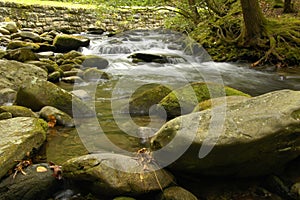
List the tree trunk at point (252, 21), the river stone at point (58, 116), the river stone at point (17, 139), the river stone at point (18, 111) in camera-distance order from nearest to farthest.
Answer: the river stone at point (17, 139) < the river stone at point (18, 111) < the river stone at point (58, 116) < the tree trunk at point (252, 21)

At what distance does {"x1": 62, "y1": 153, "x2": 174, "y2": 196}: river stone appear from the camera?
8.60 ft

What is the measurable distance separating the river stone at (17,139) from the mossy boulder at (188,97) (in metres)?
1.93

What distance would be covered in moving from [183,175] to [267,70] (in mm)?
6883

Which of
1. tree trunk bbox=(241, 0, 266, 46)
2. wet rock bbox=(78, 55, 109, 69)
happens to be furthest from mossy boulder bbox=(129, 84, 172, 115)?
tree trunk bbox=(241, 0, 266, 46)

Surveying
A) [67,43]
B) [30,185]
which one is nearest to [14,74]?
[30,185]

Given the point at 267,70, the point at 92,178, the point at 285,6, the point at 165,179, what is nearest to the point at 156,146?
the point at 165,179

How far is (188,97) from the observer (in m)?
4.62

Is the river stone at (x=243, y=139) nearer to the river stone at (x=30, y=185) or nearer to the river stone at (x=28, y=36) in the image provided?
the river stone at (x=30, y=185)

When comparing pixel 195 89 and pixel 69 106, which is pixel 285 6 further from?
pixel 69 106

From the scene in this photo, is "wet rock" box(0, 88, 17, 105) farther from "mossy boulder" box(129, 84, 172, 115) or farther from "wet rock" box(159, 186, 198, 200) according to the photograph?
"wet rock" box(159, 186, 198, 200)

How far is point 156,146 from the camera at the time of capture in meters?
2.86

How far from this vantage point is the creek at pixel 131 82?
3.76 metres

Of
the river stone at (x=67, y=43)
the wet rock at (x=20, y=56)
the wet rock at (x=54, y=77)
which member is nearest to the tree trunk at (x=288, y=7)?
the river stone at (x=67, y=43)

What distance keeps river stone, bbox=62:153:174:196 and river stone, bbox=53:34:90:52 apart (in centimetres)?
947
